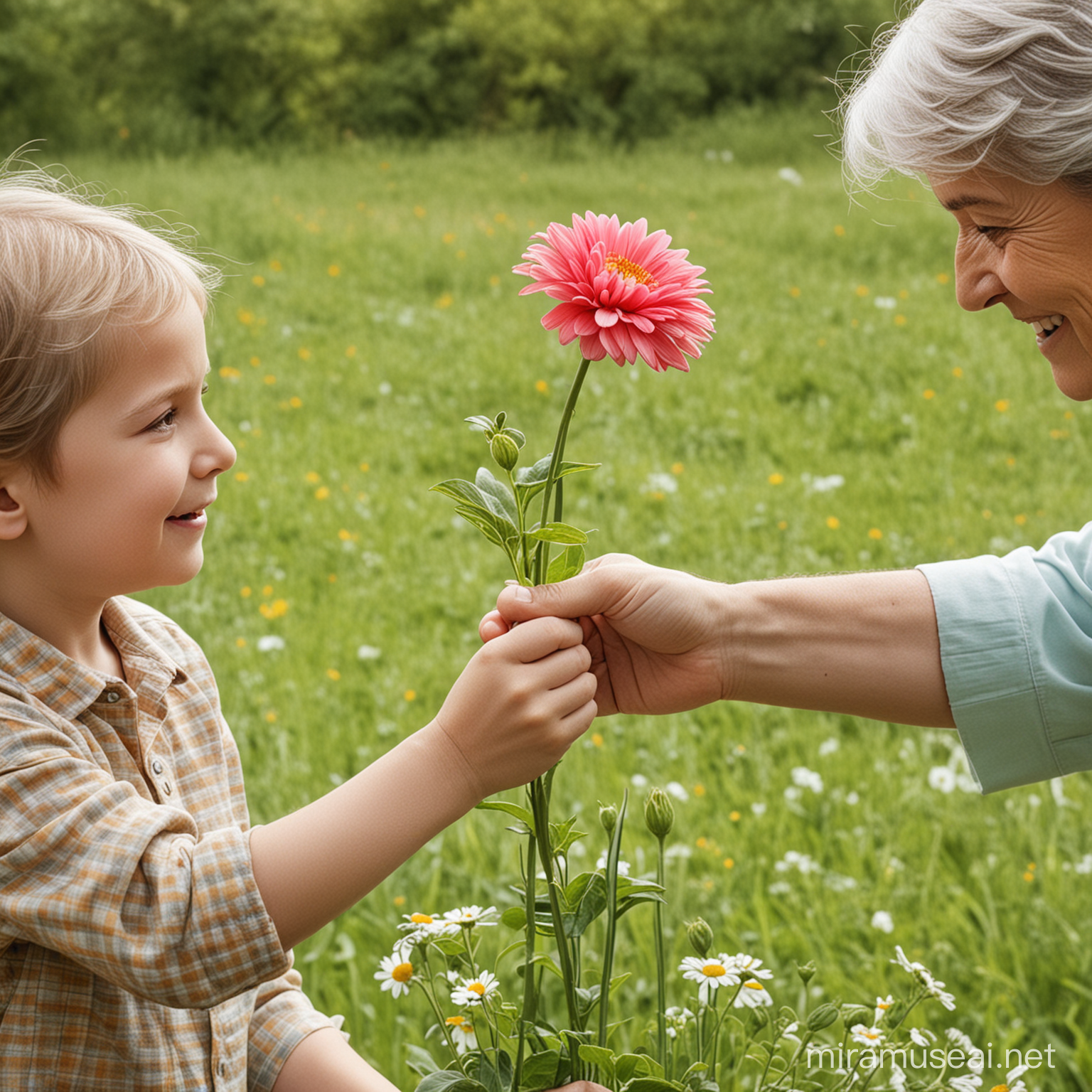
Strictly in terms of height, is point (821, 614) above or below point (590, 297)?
below

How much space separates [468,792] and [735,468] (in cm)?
316

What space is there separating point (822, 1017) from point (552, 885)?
363 mm

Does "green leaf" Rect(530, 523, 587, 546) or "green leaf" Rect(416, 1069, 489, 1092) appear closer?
"green leaf" Rect(530, 523, 587, 546)

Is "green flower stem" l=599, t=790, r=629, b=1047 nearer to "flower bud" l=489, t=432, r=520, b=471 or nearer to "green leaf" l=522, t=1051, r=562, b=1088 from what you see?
"green leaf" l=522, t=1051, r=562, b=1088

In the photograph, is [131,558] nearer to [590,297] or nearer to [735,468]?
[590,297]

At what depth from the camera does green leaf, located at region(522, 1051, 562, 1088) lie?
3.74 feet

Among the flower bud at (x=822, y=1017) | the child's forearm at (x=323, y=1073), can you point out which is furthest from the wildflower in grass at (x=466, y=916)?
the flower bud at (x=822, y=1017)

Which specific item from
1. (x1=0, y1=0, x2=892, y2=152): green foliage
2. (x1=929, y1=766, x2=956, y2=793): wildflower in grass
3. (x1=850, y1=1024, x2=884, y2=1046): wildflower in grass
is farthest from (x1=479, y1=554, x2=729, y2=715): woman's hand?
(x1=0, y1=0, x2=892, y2=152): green foliage

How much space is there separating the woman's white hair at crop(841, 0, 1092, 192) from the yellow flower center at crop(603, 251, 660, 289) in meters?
0.47

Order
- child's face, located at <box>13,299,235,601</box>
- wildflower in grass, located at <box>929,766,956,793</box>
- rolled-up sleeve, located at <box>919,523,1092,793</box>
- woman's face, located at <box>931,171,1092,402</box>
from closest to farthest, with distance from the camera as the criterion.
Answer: child's face, located at <box>13,299,235,601</box>, woman's face, located at <box>931,171,1092,402</box>, rolled-up sleeve, located at <box>919,523,1092,793</box>, wildflower in grass, located at <box>929,766,956,793</box>

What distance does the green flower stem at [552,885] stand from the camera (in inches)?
42.4

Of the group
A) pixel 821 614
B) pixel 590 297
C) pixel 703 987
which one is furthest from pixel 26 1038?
pixel 821 614

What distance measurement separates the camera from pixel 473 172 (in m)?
8.81

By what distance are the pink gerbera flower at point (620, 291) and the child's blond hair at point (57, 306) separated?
0.37m
